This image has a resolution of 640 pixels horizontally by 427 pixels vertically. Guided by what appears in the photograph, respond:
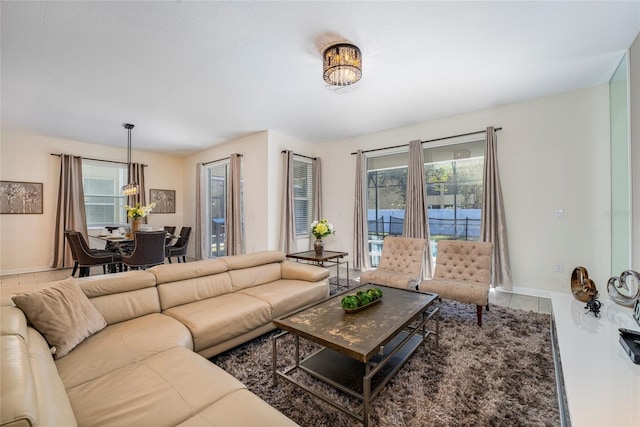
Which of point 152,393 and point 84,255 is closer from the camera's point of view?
point 152,393

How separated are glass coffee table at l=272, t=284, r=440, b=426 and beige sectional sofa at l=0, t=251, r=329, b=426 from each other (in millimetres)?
544

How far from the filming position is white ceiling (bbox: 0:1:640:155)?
7.13 feet

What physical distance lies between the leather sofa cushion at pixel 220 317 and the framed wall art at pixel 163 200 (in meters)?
5.61

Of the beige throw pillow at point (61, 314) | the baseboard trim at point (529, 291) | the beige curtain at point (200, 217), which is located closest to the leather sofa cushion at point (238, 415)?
the beige throw pillow at point (61, 314)

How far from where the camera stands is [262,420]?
1.09 meters

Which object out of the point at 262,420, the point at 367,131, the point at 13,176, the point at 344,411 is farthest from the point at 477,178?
the point at 13,176

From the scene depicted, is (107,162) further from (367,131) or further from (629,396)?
(629,396)

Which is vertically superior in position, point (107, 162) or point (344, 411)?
point (107, 162)

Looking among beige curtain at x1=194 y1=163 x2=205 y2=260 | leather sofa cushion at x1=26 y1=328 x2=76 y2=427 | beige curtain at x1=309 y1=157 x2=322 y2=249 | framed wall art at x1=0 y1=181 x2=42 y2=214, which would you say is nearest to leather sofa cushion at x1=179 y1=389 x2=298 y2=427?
leather sofa cushion at x1=26 y1=328 x2=76 y2=427

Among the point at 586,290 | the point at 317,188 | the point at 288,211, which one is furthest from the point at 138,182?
the point at 586,290

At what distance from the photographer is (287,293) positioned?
2771 millimetres

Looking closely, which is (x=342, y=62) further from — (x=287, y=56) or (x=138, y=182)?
(x=138, y=182)

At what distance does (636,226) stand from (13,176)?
30.3 ft

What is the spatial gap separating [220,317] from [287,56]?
8.24 ft
